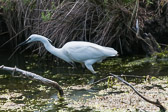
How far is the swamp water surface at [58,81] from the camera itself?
6.14m

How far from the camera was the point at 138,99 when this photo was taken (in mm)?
6027

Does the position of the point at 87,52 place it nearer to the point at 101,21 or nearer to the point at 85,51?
the point at 85,51

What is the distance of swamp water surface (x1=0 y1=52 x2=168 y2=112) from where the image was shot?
6.14 metres

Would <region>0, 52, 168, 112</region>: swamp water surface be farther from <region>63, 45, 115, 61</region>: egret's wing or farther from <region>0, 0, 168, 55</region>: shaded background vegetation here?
<region>0, 0, 168, 55</region>: shaded background vegetation

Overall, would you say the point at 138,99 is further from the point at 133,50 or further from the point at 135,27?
the point at 133,50

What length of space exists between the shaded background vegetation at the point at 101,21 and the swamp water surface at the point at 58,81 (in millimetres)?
521

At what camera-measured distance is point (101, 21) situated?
10.1 meters

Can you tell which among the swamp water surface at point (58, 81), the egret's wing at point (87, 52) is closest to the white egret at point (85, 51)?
the egret's wing at point (87, 52)

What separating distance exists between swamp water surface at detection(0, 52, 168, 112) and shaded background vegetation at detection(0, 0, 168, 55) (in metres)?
0.52

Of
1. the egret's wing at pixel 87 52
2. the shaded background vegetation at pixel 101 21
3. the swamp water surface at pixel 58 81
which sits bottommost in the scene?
the swamp water surface at pixel 58 81

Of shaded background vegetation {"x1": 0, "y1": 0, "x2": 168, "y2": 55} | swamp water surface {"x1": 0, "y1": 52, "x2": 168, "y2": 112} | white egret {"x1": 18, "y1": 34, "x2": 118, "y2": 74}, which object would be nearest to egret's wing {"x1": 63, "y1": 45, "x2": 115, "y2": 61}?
white egret {"x1": 18, "y1": 34, "x2": 118, "y2": 74}

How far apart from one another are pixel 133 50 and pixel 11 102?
5.40m

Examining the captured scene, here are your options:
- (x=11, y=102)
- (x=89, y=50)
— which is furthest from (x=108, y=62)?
(x=11, y=102)

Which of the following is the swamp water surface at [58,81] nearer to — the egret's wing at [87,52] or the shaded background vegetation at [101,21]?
the egret's wing at [87,52]
